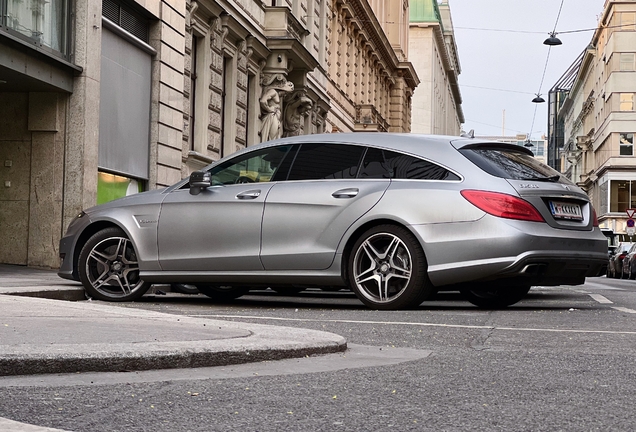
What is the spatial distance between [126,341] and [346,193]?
402cm

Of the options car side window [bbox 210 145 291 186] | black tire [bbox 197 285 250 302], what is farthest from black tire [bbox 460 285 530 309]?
black tire [bbox 197 285 250 302]

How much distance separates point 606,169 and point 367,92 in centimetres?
3743

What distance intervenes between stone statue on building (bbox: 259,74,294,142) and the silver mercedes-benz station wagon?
16013 millimetres

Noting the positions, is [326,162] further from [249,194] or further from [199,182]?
[199,182]

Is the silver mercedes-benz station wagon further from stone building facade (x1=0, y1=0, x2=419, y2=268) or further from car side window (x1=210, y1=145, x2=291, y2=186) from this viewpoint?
stone building facade (x1=0, y1=0, x2=419, y2=268)

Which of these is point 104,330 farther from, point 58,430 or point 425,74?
point 425,74

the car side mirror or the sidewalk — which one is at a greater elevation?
the car side mirror

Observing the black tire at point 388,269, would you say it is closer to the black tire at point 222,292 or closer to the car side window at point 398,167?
the car side window at point 398,167

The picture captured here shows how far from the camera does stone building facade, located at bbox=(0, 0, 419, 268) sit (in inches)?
590

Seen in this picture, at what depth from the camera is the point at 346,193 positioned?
9008mm

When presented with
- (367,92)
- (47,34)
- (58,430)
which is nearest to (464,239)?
(58,430)

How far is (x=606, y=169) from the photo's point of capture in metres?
79.4

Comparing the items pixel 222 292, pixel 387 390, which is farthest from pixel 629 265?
pixel 387 390

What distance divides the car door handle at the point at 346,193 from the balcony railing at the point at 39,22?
5.83 meters
